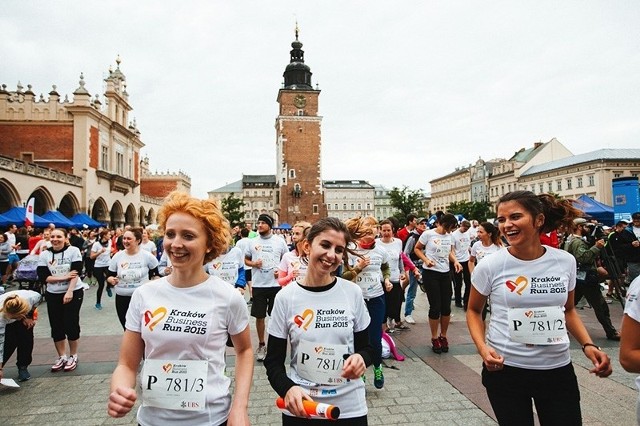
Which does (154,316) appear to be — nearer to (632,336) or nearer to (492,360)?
(492,360)

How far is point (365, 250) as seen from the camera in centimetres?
534

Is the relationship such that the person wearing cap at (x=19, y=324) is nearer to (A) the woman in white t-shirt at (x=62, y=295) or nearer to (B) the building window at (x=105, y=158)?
(A) the woman in white t-shirt at (x=62, y=295)

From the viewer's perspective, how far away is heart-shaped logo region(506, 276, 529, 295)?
2488mm

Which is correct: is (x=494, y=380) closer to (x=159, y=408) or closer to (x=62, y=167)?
(x=159, y=408)

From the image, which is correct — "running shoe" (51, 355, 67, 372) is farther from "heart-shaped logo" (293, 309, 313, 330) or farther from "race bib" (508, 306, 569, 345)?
"race bib" (508, 306, 569, 345)

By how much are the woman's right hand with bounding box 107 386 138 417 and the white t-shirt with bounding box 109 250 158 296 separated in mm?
4154

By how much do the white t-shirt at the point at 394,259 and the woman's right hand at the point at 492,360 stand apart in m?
3.82

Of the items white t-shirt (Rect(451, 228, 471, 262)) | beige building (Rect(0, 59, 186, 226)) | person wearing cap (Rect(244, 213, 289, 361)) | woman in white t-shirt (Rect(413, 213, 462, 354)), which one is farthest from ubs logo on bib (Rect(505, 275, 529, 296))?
beige building (Rect(0, 59, 186, 226))

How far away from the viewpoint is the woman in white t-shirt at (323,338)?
2.16m

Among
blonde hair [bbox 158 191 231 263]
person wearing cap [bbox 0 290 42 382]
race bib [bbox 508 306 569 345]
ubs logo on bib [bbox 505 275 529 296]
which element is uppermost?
blonde hair [bbox 158 191 231 263]

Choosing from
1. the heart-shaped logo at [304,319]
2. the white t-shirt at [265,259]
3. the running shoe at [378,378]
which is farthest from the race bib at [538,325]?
the white t-shirt at [265,259]

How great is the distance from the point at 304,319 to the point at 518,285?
4.45 feet

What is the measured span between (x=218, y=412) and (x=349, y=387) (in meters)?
0.69

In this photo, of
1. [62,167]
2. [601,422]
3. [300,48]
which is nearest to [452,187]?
[300,48]
